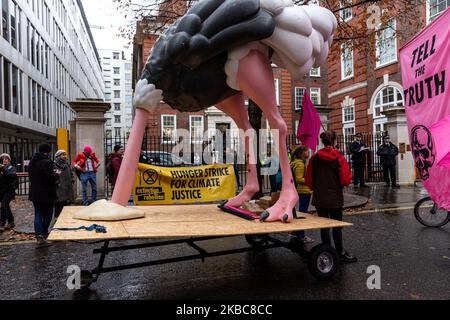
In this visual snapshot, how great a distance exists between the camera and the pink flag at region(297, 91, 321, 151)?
18.1 feet

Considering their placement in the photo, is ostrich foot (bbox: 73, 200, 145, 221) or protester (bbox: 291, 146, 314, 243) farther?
protester (bbox: 291, 146, 314, 243)

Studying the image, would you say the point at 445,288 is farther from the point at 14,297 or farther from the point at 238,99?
the point at 14,297

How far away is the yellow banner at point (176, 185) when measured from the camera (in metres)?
6.83

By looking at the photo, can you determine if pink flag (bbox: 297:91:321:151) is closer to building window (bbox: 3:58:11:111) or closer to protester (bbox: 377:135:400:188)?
protester (bbox: 377:135:400:188)

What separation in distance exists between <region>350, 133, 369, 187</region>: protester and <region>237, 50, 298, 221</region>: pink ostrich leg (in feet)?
32.3

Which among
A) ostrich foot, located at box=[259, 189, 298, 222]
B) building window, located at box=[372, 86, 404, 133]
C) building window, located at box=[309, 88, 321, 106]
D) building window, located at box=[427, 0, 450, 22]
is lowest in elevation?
ostrich foot, located at box=[259, 189, 298, 222]

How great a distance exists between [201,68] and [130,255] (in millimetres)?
3079

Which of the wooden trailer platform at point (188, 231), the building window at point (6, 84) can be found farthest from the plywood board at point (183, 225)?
the building window at point (6, 84)

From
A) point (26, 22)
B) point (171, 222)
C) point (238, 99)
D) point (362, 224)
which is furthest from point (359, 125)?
point (26, 22)

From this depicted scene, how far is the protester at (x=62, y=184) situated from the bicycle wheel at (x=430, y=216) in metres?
6.95

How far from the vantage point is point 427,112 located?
420cm

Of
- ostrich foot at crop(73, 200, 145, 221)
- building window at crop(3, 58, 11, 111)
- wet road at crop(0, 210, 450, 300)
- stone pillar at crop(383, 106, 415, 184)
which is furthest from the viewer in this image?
building window at crop(3, 58, 11, 111)

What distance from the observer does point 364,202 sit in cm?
1020

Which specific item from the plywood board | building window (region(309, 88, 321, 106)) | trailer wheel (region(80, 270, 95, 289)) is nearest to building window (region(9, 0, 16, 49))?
the plywood board
